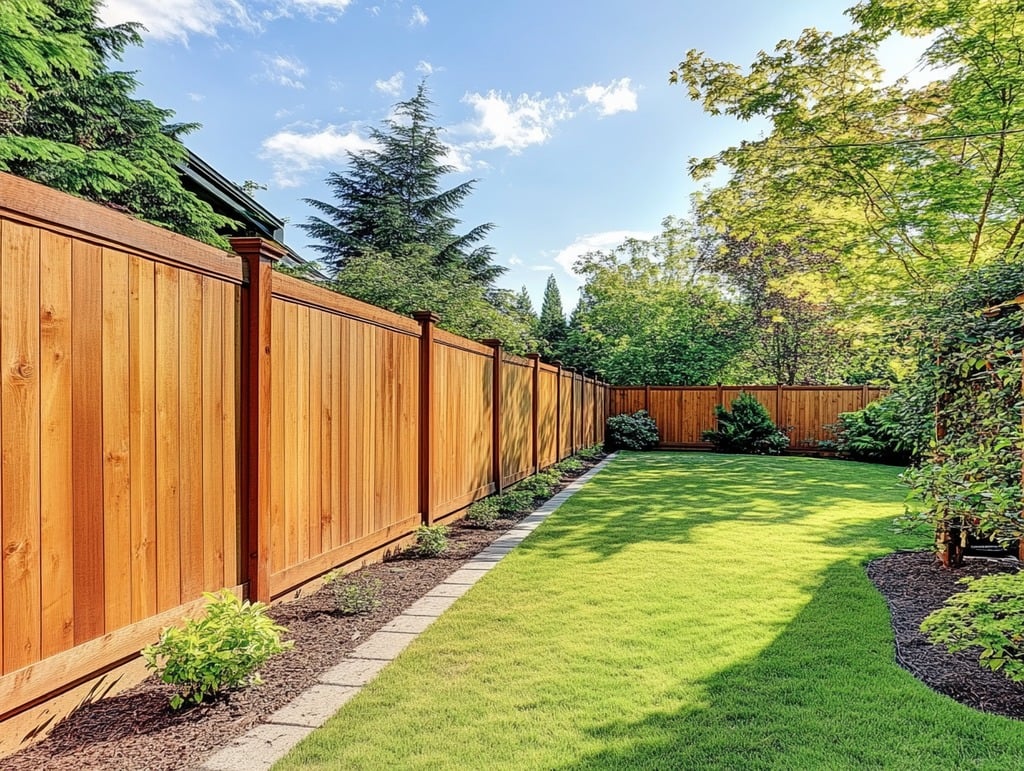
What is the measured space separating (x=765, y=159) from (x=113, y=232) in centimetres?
1093

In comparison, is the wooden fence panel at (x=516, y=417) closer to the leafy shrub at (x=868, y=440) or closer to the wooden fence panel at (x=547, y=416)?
the wooden fence panel at (x=547, y=416)

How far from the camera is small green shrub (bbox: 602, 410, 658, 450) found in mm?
16781

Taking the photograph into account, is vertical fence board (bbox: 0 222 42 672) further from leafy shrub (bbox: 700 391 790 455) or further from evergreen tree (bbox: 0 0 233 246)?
leafy shrub (bbox: 700 391 790 455)

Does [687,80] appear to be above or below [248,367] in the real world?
above

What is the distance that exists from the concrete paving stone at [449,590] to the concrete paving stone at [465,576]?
95 mm

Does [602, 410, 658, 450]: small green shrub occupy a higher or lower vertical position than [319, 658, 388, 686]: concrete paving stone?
higher

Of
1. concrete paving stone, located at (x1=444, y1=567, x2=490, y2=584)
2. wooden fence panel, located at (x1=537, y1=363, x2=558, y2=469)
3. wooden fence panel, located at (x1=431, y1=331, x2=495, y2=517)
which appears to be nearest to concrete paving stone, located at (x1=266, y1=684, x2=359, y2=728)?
concrete paving stone, located at (x1=444, y1=567, x2=490, y2=584)

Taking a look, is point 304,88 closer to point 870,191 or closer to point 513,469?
point 513,469

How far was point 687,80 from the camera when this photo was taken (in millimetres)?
11172

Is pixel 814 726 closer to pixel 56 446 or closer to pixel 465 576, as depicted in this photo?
pixel 465 576

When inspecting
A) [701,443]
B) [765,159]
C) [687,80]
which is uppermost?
[687,80]

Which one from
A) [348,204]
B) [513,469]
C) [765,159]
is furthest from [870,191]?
[348,204]

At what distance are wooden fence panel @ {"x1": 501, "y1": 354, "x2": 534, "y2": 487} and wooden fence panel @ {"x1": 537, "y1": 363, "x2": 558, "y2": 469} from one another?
0.59 meters

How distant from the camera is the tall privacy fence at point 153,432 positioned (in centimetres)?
193
